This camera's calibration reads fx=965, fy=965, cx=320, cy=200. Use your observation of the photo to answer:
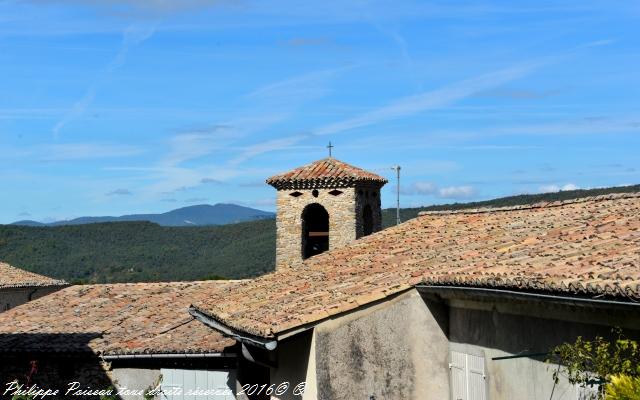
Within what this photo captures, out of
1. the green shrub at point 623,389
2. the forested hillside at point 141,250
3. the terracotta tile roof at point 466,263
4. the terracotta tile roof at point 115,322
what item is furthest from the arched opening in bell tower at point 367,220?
the forested hillside at point 141,250

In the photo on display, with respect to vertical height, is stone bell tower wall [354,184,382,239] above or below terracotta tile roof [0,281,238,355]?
above

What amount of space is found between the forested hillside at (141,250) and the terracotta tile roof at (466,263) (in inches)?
1946

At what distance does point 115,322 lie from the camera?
22109 millimetres

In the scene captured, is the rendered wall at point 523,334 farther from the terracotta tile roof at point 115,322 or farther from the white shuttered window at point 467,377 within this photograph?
the terracotta tile roof at point 115,322

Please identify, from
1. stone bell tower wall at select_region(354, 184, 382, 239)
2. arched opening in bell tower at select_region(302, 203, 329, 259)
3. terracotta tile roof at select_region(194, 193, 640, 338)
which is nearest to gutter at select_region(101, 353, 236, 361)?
terracotta tile roof at select_region(194, 193, 640, 338)

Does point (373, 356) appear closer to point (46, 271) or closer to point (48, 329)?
point (48, 329)

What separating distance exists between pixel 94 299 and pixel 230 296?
31.2 ft

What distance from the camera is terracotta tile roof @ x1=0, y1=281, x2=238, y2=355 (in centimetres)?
1891

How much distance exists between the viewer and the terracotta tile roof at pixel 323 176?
2197 cm

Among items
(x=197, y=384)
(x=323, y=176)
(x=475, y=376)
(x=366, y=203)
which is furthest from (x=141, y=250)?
(x=475, y=376)

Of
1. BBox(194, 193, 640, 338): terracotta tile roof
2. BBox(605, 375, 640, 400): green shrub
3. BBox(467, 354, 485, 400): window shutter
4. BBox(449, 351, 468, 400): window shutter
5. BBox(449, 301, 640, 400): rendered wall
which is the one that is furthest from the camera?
BBox(449, 351, 468, 400): window shutter

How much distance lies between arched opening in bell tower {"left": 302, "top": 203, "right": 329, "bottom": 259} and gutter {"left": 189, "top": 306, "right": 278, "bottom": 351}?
6.33 meters

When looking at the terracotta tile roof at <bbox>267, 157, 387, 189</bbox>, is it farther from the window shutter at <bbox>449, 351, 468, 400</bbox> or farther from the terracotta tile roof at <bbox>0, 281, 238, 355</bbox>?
the window shutter at <bbox>449, 351, 468, 400</bbox>

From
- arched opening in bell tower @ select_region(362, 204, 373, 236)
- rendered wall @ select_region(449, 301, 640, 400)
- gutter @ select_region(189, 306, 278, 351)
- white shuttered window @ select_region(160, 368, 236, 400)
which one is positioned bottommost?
white shuttered window @ select_region(160, 368, 236, 400)
